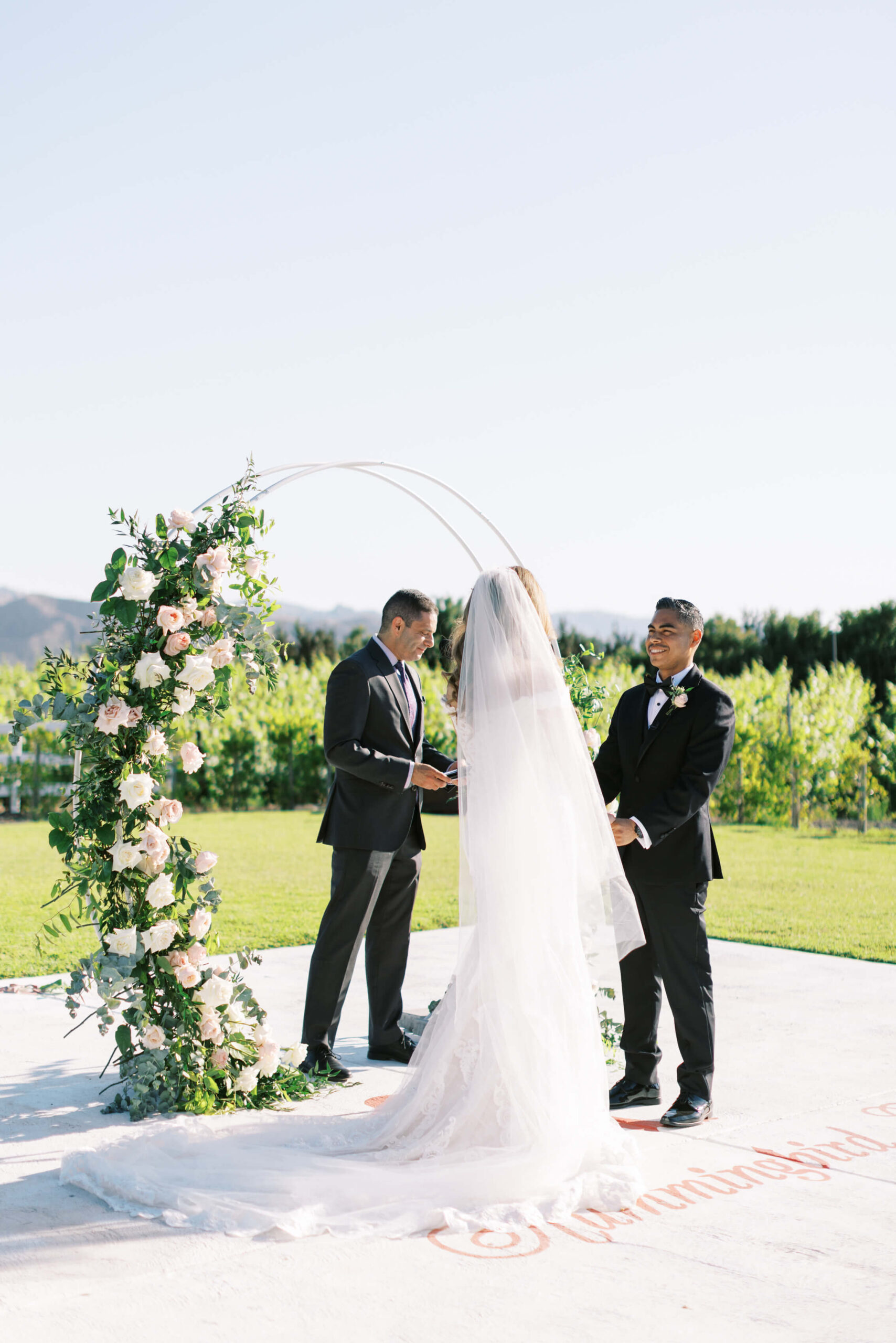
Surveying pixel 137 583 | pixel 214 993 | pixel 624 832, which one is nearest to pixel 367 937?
pixel 214 993

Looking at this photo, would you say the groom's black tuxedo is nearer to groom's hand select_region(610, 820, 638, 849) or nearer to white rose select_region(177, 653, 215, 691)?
groom's hand select_region(610, 820, 638, 849)

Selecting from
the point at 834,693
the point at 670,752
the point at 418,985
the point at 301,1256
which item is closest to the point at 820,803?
the point at 834,693

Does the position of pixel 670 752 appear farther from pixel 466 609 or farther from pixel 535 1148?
pixel 535 1148

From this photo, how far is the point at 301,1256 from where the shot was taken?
313cm

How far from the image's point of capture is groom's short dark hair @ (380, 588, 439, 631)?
5.15m

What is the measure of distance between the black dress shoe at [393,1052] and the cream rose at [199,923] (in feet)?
3.81

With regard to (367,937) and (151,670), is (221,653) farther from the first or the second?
(367,937)

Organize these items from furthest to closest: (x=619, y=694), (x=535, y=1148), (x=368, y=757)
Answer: (x=619, y=694) → (x=368, y=757) → (x=535, y=1148)

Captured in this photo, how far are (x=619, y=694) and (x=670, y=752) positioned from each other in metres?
0.85

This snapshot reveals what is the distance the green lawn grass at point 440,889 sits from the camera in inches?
336

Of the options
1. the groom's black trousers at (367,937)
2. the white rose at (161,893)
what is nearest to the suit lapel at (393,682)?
the groom's black trousers at (367,937)

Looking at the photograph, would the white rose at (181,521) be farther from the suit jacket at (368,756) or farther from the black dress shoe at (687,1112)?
the black dress shoe at (687,1112)

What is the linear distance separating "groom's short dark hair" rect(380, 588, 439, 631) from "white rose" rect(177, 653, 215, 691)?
98cm

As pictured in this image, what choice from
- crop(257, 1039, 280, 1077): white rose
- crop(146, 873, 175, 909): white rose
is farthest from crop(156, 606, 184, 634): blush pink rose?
crop(257, 1039, 280, 1077): white rose
